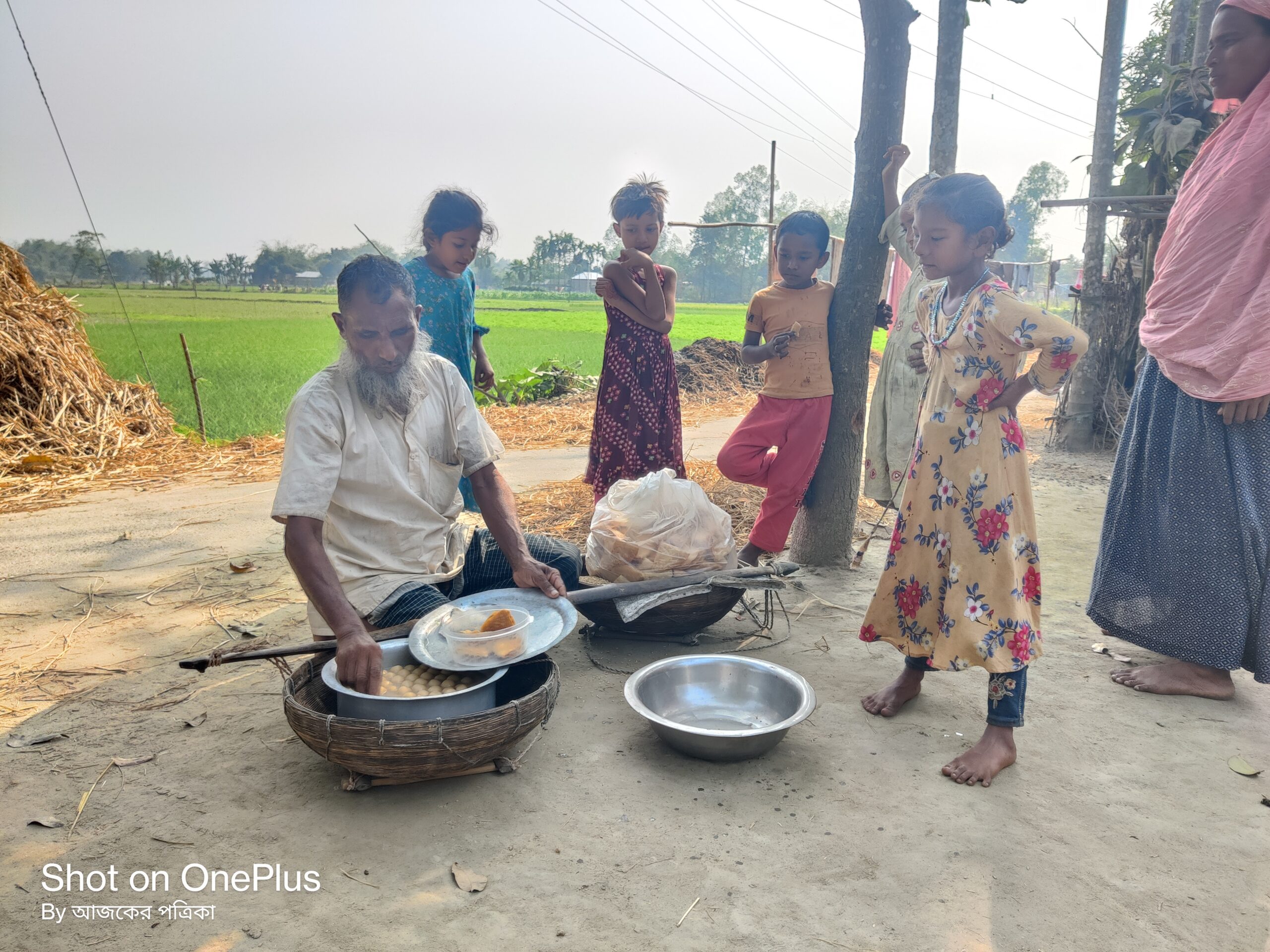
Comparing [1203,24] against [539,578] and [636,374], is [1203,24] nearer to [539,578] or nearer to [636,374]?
[636,374]

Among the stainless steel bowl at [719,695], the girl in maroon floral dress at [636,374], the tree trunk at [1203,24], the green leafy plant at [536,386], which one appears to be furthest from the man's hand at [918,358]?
the green leafy plant at [536,386]

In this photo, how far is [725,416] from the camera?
10.1 meters

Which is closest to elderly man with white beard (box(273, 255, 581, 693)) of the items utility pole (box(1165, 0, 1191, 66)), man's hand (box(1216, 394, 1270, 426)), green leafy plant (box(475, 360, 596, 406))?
man's hand (box(1216, 394, 1270, 426))

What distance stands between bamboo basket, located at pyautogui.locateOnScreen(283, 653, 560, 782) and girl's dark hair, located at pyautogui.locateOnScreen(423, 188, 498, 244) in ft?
6.40

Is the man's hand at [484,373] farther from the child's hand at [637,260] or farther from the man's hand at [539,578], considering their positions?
the man's hand at [539,578]

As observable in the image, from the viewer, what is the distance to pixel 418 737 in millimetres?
1962

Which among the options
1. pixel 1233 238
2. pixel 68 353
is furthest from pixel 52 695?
pixel 68 353

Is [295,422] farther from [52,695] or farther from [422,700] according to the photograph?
[52,695]

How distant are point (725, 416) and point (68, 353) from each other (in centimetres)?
694

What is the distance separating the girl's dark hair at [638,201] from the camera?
3676 mm

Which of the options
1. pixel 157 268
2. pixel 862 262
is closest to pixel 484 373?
pixel 862 262

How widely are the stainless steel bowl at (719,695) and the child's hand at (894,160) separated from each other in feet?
7.99

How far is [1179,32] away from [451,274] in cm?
811

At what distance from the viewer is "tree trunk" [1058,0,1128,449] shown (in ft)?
→ 22.8
